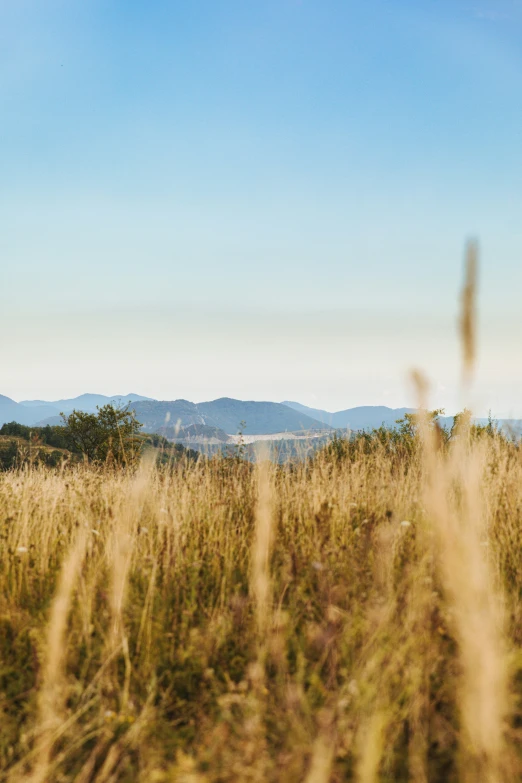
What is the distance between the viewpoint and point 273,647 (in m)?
2.78

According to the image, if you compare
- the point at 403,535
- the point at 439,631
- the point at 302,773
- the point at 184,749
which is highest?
the point at 403,535

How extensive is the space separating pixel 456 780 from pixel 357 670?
1.84 feet

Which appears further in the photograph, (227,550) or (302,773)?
(227,550)

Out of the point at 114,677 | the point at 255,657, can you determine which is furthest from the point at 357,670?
the point at 114,677

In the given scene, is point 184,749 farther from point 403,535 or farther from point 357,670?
point 403,535

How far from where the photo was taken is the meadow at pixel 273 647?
6.24 feet

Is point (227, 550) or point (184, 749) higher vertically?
point (227, 550)

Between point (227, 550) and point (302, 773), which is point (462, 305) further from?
point (227, 550)

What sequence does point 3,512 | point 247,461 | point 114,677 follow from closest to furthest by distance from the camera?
Result: point 114,677 < point 3,512 < point 247,461

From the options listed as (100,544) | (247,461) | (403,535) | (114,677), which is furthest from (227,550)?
(247,461)

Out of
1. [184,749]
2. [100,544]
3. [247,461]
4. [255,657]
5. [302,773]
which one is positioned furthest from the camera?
[247,461]

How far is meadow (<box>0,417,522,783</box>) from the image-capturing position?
6.24 ft

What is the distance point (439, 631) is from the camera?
2758 millimetres

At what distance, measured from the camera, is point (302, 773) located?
1951 mm
